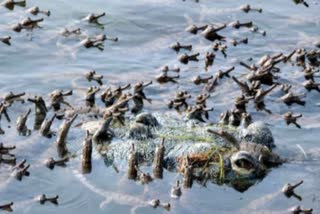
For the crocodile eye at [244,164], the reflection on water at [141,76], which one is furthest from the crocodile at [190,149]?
the reflection on water at [141,76]

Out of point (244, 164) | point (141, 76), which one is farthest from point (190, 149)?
point (141, 76)

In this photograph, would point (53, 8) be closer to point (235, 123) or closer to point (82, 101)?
point (82, 101)

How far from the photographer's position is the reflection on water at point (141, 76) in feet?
34.6

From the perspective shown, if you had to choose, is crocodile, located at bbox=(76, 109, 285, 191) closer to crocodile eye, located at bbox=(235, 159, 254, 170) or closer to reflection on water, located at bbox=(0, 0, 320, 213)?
crocodile eye, located at bbox=(235, 159, 254, 170)

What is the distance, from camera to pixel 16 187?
34.8ft

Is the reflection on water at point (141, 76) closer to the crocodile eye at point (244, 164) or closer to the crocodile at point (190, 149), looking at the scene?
the crocodile at point (190, 149)

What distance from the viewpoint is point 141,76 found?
1477 centimetres

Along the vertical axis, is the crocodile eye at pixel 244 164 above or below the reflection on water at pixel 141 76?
above

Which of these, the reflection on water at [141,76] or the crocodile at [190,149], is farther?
the crocodile at [190,149]

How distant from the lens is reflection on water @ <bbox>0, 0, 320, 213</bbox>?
10.6 metres

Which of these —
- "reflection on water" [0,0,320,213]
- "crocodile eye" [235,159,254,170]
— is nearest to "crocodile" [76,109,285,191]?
"crocodile eye" [235,159,254,170]

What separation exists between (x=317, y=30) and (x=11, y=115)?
7719 mm

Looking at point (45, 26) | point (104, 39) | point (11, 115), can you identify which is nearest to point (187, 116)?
point (11, 115)

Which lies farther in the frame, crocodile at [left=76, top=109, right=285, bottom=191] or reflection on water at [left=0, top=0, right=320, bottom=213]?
crocodile at [left=76, top=109, right=285, bottom=191]
